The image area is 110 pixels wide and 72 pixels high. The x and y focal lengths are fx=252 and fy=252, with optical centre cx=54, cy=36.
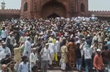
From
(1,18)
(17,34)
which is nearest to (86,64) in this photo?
(17,34)

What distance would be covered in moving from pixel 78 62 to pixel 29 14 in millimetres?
23613

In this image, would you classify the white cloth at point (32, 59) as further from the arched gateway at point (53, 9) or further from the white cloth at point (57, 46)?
A: the arched gateway at point (53, 9)

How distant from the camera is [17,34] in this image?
14.5 meters

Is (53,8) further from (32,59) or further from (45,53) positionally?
(32,59)

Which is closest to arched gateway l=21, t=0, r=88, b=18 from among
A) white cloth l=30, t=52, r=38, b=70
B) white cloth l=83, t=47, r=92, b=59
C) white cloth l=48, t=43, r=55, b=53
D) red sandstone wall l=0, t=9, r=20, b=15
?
red sandstone wall l=0, t=9, r=20, b=15

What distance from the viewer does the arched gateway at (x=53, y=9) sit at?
34.0 m

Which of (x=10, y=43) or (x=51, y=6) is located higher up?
(x=51, y=6)

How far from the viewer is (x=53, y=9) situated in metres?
34.2

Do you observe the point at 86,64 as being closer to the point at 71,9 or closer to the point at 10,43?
the point at 10,43

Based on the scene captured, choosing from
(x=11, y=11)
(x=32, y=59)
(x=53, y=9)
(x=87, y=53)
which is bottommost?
(x=32, y=59)

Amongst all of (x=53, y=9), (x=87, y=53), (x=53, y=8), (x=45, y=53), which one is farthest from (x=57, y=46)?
(x=53, y=8)

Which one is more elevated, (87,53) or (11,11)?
(11,11)

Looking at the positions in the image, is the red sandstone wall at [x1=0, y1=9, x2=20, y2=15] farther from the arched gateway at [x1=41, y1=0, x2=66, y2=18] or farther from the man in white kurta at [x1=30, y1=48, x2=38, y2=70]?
the man in white kurta at [x1=30, y1=48, x2=38, y2=70]

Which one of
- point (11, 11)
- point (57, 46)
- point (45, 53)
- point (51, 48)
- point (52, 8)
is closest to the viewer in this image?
point (45, 53)
